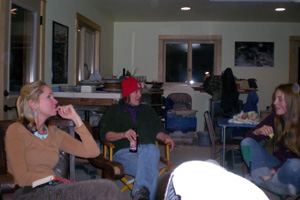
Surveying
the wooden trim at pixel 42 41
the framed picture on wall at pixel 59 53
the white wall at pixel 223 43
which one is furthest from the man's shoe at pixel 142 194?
the white wall at pixel 223 43

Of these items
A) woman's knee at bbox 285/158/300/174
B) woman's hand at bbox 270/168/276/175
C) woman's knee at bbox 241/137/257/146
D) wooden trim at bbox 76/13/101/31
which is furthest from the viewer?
wooden trim at bbox 76/13/101/31

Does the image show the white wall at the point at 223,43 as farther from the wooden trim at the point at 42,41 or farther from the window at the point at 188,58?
the wooden trim at the point at 42,41

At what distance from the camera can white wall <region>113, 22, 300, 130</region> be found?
25.4 feet

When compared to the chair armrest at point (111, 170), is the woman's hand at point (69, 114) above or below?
above

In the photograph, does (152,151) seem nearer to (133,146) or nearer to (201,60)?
(133,146)

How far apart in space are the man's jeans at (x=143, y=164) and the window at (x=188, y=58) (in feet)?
17.1

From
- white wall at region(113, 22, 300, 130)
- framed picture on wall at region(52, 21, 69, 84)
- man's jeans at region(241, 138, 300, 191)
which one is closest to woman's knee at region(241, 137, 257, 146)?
man's jeans at region(241, 138, 300, 191)

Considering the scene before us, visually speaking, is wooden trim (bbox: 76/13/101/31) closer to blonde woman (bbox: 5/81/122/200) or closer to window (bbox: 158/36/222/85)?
window (bbox: 158/36/222/85)

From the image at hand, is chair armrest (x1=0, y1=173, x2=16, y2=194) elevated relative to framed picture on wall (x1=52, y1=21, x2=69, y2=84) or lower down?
lower down

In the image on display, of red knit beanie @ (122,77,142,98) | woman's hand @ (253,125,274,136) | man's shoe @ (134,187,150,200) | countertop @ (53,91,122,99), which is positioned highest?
red knit beanie @ (122,77,142,98)

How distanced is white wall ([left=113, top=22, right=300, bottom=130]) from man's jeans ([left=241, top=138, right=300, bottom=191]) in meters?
5.14

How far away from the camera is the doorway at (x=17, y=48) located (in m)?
3.33

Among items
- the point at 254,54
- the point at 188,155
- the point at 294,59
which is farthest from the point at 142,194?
the point at 294,59

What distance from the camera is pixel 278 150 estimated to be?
2760mm
